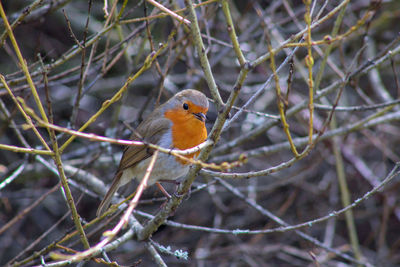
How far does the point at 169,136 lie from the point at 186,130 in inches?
7.2

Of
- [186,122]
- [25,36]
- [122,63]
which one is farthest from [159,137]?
[25,36]

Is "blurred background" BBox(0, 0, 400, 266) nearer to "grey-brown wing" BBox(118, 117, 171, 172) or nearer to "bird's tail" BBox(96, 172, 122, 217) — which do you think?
"grey-brown wing" BBox(118, 117, 171, 172)

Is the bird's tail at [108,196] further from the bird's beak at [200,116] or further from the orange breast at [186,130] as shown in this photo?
the bird's beak at [200,116]

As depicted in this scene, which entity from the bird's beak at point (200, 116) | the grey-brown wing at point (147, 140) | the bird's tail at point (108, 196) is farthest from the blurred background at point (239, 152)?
the bird's beak at point (200, 116)

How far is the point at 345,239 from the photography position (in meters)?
6.02

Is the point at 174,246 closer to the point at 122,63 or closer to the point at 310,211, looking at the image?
the point at 310,211

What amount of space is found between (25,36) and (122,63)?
128 centimetres

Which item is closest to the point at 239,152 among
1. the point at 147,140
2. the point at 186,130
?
the point at 186,130

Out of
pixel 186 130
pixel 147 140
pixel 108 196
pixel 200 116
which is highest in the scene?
pixel 200 116

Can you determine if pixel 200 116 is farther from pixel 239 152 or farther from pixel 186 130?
pixel 239 152

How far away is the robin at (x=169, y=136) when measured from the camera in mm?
3988

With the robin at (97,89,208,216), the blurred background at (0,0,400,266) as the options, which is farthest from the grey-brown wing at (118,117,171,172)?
the blurred background at (0,0,400,266)

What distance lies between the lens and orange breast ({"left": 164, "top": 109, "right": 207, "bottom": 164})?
4.00m

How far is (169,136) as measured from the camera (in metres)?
4.17
